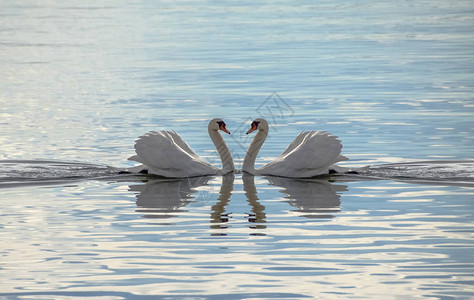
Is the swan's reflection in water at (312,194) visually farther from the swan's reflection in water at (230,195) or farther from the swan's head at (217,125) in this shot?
the swan's head at (217,125)

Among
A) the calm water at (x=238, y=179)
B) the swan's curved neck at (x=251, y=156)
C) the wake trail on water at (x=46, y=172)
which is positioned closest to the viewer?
the calm water at (x=238, y=179)

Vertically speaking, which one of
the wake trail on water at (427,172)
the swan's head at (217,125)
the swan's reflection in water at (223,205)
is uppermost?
the swan's head at (217,125)

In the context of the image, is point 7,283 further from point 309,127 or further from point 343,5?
point 343,5

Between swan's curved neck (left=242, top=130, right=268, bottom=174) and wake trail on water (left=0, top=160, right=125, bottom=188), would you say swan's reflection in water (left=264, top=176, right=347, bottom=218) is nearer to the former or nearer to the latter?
swan's curved neck (left=242, top=130, right=268, bottom=174)

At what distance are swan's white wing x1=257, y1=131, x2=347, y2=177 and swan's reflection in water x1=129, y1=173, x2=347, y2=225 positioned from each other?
5.6 inches

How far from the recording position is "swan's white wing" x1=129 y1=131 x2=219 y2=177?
16.8 meters

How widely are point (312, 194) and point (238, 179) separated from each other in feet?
6.18

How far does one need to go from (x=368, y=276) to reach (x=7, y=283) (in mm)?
3505

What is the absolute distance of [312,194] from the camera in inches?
614

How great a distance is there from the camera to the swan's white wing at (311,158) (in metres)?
16.7

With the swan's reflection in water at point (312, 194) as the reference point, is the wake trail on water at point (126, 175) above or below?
above

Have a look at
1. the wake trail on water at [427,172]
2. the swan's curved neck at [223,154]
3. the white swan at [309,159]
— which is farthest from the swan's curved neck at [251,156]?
the wake trail on water at [427,172]

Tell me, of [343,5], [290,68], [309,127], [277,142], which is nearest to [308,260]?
[277,142]

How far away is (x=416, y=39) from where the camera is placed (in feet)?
140
